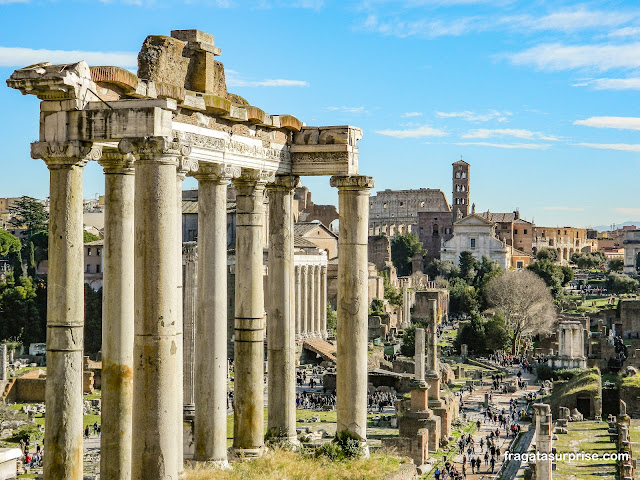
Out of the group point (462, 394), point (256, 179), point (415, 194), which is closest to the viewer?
point (256, 179)

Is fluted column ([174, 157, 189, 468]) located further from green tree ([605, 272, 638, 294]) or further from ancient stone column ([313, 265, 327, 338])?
green tree ([605, 272, 638, 294])

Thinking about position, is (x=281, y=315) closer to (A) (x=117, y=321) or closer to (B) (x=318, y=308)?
(A) (x=117, y=321)

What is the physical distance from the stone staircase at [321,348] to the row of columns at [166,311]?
34827 millimetres

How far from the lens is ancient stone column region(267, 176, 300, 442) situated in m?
12.1

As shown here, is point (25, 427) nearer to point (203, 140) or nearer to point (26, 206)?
point (203, 140)

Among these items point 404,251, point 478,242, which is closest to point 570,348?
point 478,242

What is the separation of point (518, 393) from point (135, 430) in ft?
117

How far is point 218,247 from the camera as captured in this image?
10727 mm

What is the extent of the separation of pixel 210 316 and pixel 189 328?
13.6 ft

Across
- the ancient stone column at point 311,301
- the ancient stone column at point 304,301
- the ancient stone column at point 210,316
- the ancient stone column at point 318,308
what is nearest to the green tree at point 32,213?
the ancient stone column at point 318,308

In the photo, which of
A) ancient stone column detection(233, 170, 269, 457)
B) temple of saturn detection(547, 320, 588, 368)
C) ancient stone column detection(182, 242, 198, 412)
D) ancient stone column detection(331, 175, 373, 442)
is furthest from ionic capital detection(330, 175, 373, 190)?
temple of saturn detection(547, 320, 588, 368)

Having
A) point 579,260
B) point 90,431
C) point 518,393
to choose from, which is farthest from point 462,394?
point 579,260

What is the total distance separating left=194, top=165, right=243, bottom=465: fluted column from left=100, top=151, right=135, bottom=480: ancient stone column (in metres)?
1.46

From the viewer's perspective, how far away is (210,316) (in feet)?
35.2
